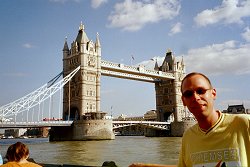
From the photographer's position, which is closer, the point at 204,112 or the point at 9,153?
the point at 204,112

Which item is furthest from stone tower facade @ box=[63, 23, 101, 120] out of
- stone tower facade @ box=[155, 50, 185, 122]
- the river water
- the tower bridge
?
the river water

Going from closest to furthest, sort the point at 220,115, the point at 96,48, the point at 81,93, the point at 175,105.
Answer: the point at 220,115, the point at 81,93, the point at 96,48, the point at 175,105

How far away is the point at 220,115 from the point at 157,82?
58746mm

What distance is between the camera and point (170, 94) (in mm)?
58438

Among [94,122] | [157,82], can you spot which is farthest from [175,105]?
[94,122]

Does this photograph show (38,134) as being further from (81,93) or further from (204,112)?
(204,112)

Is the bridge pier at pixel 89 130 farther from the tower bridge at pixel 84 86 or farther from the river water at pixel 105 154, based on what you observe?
the river water at pixel 105 154

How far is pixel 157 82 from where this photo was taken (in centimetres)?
6022

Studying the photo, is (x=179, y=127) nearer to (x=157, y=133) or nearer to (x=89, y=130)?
(x=157, y=133)

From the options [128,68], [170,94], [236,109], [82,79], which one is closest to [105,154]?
[82,79]

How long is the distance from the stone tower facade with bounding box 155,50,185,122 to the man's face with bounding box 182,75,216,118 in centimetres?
5560

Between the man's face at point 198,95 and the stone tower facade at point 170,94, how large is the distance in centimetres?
5560

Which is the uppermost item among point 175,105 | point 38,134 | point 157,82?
point 157,82

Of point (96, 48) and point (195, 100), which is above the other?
point (96, 48)
